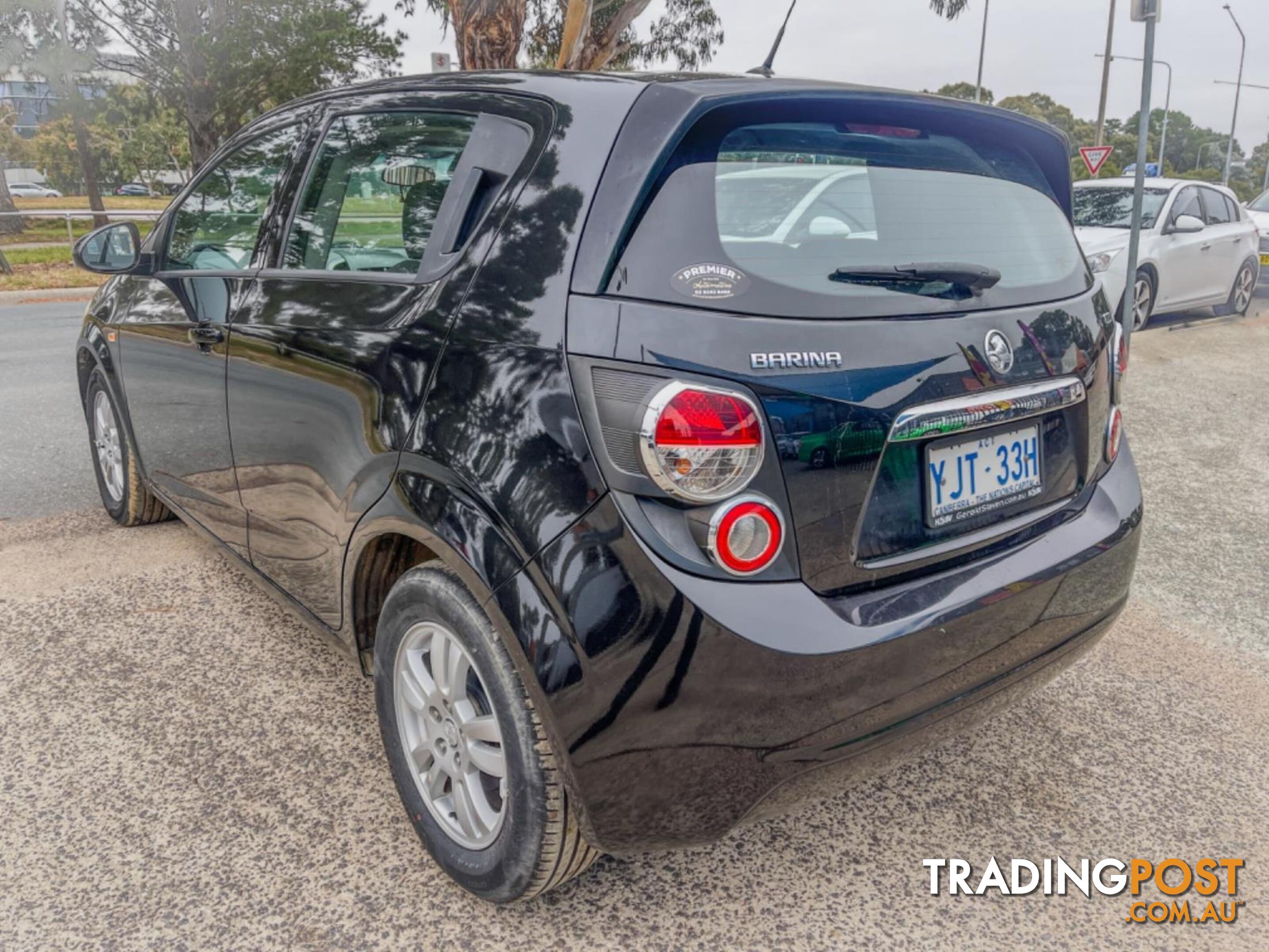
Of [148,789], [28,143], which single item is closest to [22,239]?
[148,789]

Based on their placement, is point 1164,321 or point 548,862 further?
point 1164,321

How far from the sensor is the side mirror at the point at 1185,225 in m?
9.48

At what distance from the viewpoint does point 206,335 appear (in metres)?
2.97

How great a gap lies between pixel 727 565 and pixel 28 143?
7656 cm

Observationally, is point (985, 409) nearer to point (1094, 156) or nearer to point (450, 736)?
point (450, 736)

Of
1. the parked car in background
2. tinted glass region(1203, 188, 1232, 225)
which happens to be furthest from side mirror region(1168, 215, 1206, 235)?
the parked car in background

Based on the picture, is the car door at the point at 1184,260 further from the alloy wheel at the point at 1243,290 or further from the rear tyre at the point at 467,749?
the rear tyre at the point at 467,749

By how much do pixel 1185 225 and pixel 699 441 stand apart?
965cm

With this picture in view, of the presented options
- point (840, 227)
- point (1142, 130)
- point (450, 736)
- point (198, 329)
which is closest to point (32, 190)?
point (1142, 130)

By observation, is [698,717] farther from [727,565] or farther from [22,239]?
[22,239]

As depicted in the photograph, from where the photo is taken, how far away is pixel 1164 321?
11508mm

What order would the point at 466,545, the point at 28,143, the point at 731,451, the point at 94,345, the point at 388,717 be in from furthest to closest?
1. the point at 28,143
2. the point at 94,345
3. the point at 388,717
4. the point at 466,545
5. the point at 731,451

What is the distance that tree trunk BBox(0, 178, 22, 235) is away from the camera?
24.8 metres

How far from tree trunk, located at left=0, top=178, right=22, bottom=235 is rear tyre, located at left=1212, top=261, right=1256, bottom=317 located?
2525 centimetres
